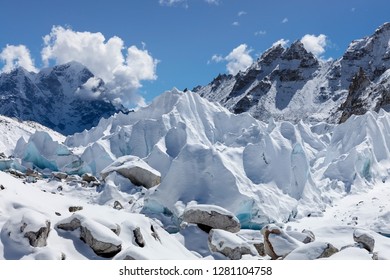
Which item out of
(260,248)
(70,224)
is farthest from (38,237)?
(260,248)

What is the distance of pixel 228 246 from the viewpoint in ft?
44.4

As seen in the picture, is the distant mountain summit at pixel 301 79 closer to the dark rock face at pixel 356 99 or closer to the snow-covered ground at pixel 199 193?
the dark rock face at pixel 356 99

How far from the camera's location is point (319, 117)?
122562 millimetres

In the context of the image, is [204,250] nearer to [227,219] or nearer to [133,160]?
[227,219]

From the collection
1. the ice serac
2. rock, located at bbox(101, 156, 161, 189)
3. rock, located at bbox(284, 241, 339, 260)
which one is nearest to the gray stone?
rock, located at bbox(284, 241, 339, 260)

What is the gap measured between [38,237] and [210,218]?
7.74 metres

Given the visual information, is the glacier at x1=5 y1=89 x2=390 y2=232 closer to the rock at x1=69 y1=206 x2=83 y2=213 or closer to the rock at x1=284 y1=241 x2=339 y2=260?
the rock at x1=69 y1=206 x2=83 y2=213

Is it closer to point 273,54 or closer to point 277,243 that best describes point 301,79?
point 273,54

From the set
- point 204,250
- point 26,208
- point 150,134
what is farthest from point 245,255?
point 150,134

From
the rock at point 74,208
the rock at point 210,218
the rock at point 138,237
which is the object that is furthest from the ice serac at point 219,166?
the rock at point 138,237

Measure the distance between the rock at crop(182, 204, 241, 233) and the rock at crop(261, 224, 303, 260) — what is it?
10.8ft

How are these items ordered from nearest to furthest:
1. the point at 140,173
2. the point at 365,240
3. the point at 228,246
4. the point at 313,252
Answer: the point at 313,252 < the point at 365,240 < the point at 228,246 < the point at 140,173

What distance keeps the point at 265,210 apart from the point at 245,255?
7864 millimetres

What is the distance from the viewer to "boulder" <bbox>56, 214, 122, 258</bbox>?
10414 mm
